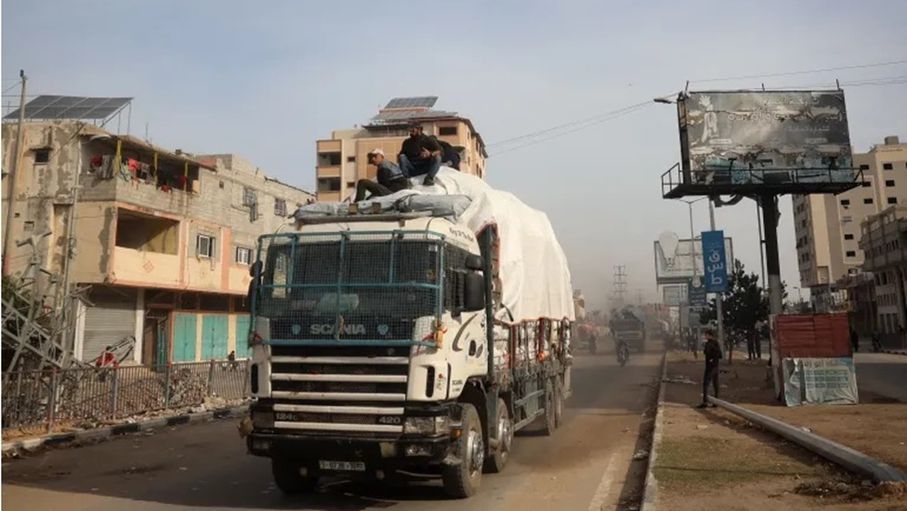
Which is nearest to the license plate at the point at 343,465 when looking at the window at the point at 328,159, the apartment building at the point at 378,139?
the apartment building at the point at 378,139

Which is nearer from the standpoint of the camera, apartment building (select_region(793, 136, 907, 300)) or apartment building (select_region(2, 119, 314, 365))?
apartment building (select_region(2, 119, 314, 365))

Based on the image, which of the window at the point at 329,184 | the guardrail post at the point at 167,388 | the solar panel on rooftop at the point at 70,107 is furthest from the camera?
the window at the point at 329,184

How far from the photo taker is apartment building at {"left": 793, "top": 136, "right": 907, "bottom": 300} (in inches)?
3506

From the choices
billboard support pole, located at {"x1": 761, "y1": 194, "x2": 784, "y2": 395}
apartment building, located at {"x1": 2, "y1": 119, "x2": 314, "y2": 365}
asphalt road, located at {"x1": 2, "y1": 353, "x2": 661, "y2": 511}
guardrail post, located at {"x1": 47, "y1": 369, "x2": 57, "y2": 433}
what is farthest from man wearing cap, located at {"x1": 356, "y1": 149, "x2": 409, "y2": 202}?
billboard support pole, located at {"x1": 761, "y1": 194, "x2": 784, "y2": 395}

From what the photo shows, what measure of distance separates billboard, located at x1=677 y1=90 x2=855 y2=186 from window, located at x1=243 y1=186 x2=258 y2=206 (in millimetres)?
20471

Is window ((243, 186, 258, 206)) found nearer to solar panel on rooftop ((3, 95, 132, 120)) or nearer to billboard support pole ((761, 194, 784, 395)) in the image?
solar panel on rooftop ((3, 95, 132, 120))

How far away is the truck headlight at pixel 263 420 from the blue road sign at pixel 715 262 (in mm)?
22026

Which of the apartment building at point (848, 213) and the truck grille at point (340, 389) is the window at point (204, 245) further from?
the apartment building at point (848, 213)

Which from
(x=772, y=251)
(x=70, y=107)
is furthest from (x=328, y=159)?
(x=772, y=251)

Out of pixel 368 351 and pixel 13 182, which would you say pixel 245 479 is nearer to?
pixel 368 351

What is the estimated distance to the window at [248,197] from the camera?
3221 cm

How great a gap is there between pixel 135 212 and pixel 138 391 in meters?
12.8

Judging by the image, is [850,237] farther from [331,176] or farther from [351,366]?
[351,366]

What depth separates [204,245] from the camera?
28.8 m
